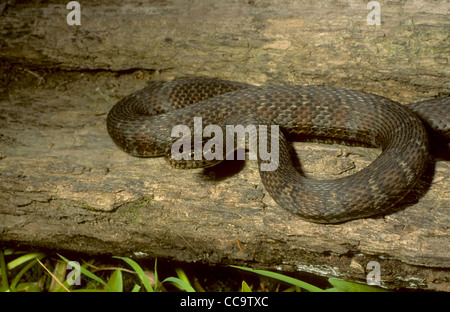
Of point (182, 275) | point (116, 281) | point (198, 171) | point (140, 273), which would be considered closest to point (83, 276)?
point (116, 281)

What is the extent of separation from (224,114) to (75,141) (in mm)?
2158

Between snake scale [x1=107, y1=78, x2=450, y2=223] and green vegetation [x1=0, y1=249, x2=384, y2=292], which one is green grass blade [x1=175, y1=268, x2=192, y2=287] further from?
snake scale [x1=107, y1=78, x2=450, y2=223]

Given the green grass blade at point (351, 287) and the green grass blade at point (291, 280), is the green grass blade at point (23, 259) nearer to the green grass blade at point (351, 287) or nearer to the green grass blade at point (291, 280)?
the green grass blade at point (291, 280)

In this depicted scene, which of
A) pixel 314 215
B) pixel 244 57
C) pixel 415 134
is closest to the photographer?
pixel 314 215

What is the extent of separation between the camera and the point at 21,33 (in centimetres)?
640

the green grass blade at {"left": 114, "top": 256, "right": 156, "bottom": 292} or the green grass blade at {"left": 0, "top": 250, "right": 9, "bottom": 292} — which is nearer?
the green grass blade at {"left": 114, "top": 256, "right": 156, "bottom": 292}

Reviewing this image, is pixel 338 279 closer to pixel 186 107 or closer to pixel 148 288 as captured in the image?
pixel 148 288

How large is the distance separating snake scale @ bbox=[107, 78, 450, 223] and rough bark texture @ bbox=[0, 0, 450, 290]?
0.25 meters

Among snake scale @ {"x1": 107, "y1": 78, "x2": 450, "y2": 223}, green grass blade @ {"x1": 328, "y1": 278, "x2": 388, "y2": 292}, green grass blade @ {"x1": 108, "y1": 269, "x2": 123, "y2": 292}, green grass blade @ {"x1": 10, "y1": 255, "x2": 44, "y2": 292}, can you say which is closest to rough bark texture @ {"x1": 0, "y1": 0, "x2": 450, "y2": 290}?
green grass blade @ {"x1": 328, "y1": 278, "x2": 388, "y2": 292}

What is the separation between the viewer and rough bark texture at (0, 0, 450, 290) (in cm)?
417

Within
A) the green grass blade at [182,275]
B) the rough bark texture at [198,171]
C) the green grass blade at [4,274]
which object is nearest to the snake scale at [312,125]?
the rough bark texture at [198,171]

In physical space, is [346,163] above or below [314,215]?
above

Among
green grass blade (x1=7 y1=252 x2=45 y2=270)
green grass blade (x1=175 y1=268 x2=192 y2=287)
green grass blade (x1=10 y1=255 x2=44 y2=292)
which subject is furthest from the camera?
green grass blade (x1=7 y1=252 x2=45 y2=270)

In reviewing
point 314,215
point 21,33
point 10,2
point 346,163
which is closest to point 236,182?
point 314,215
